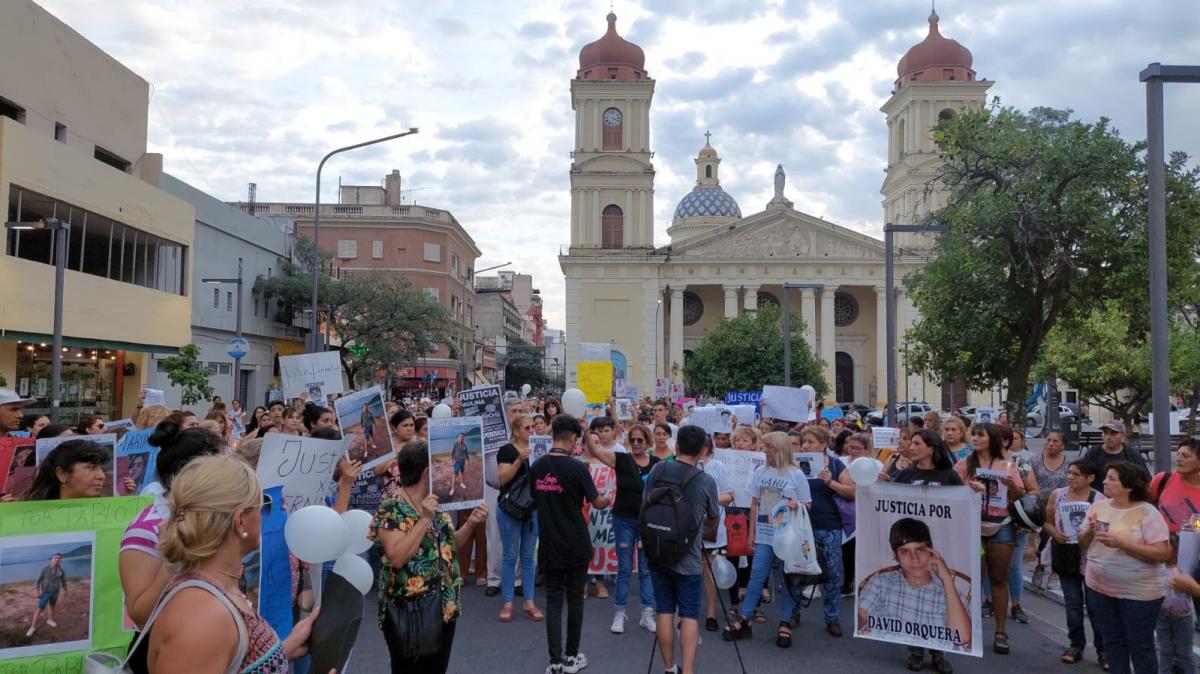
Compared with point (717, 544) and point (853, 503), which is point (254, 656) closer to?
point (717, 544)

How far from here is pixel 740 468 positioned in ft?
28.0

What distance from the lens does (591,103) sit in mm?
61156

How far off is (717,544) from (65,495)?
5.31 metres

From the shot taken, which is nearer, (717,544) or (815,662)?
(815,662)

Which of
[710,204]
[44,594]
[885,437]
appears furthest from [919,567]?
[710,204]

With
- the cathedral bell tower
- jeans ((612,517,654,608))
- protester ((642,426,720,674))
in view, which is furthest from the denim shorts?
the cathedral bell tower

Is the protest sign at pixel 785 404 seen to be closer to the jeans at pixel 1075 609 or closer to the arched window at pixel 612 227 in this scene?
the jeans at pixel 1075 609

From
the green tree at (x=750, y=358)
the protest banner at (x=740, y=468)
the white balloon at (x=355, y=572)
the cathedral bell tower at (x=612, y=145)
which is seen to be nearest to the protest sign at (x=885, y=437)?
the protest banner at (x=740, y=468)

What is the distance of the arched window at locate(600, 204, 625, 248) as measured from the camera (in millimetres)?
62562

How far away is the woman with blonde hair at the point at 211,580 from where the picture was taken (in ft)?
7.93

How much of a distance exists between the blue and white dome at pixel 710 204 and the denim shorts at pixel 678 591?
7884 cm

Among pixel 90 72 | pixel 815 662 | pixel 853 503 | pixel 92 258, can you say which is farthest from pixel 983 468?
pixel 90 72

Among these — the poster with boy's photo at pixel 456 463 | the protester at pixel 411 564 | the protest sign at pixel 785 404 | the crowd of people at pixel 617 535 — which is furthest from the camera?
the protest sign at pixel 785 404

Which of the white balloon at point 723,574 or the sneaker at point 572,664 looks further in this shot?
the white balloon at point 723,574
